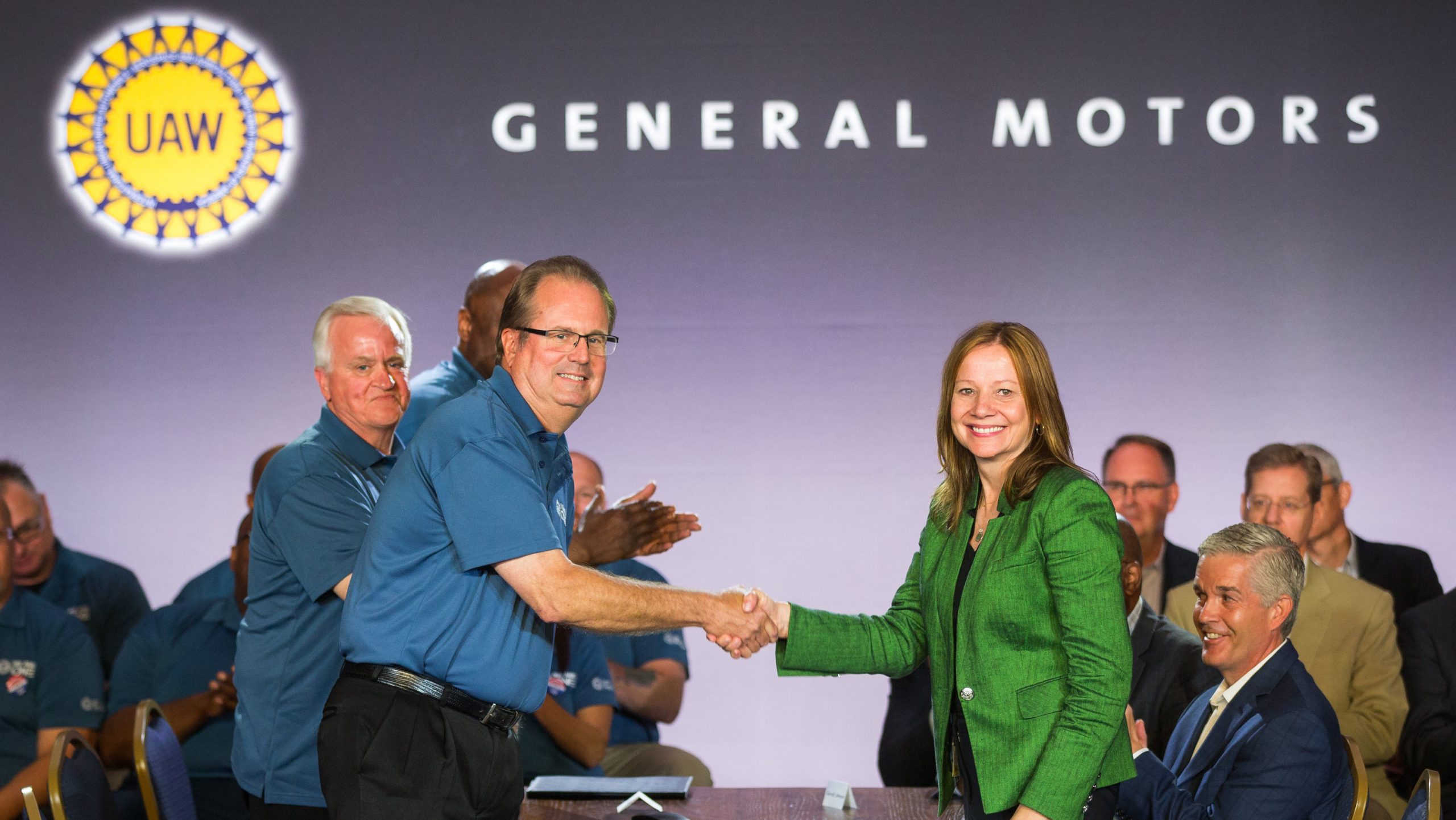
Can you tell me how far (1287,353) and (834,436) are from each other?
1.64 m

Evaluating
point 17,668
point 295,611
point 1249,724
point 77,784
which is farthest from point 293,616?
point 1249,724

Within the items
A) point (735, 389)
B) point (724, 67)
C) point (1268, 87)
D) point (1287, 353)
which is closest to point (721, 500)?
point (735, 389)

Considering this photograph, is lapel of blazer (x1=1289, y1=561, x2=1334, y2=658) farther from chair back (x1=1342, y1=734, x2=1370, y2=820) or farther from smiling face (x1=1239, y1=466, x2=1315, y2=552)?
chair back (x1=1342, y1=734, x2=1370, y2=820)

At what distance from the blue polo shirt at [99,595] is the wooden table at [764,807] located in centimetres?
254

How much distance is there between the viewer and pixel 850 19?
4.66 m

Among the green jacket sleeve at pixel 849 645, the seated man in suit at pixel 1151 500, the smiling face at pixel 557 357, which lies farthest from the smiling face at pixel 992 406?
the seated man in suit at pixel 1151 500

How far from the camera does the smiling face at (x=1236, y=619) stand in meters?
2.62

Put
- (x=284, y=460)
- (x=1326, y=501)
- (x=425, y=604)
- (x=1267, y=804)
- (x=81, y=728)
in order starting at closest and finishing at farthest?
(x=425, y=604) < (x=1267, y=804) < (x=284, y=460) < (x=81, y=728) < (x=1326, y=501)

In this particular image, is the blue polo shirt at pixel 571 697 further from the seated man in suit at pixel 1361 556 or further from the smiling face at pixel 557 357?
the seated man in suit at pixel 1361 556

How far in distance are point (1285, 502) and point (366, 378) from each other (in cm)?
302

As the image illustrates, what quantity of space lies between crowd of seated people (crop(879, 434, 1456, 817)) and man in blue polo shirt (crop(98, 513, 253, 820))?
1.99m

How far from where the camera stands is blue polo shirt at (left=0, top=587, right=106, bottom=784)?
3.68 metres

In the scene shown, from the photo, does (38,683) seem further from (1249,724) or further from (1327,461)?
(1327,461)

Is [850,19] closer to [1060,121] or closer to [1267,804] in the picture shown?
[1060,121]
